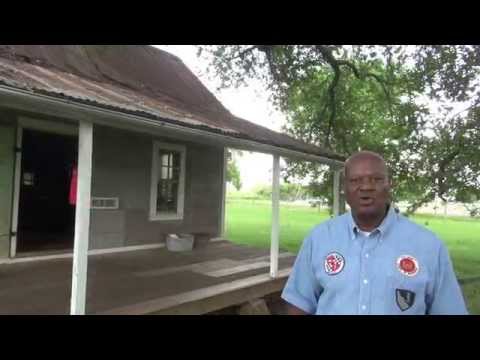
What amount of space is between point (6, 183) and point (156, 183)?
303 cm

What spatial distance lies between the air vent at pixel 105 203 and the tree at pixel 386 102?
17.8ft

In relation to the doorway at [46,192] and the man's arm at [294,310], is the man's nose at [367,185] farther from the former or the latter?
the doorway at [46,192]

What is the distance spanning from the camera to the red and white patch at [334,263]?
200cm

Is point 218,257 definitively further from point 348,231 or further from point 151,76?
point 348,231

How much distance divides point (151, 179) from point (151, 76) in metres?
2.49

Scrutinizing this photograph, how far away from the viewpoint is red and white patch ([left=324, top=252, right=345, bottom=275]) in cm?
200

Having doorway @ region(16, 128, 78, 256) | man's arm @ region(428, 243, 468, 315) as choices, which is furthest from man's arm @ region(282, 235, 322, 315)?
doorway @ region(16, 128, 78, 256)

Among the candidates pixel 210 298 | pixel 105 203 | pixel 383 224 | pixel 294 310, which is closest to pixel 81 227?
pixel 210 298

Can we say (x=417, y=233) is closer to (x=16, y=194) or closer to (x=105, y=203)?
(x=16, y=194)

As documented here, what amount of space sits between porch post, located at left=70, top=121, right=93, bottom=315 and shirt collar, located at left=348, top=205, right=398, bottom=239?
312 cm

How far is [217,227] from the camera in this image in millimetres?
11266

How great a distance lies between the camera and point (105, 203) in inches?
339
